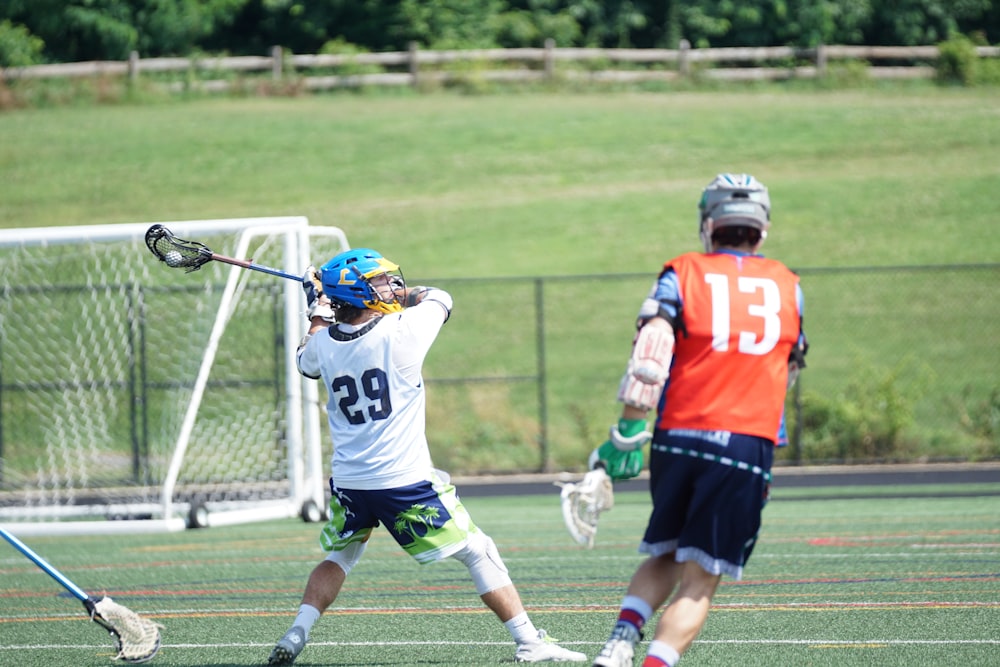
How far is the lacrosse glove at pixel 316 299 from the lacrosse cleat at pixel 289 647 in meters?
1.38

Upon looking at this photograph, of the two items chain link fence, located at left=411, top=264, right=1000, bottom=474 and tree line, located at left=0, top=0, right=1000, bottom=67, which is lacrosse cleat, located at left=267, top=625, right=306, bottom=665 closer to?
chain link fence, located at left=411, top=264, right=1000, bottom=474

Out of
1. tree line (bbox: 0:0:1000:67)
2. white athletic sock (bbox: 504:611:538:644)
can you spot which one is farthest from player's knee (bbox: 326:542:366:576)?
tree line (bbox: 0:0:1000:67)

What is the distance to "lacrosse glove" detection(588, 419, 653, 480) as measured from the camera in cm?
451

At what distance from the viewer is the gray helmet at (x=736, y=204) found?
4.67 meters

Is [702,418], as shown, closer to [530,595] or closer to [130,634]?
[130,634]

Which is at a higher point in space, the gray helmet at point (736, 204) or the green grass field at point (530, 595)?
the gray helmet at point (736, 204)

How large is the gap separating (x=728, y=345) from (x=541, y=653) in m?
1.81

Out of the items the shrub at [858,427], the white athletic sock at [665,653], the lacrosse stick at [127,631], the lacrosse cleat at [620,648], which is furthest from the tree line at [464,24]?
the white athletic sock at [665,653]

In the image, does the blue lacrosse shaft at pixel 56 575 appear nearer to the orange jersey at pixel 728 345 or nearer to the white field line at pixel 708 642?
the white field line at pixel 708 642

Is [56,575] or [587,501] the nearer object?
[587,501]

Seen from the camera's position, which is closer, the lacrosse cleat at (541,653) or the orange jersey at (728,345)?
the orange jersey at (728,345)

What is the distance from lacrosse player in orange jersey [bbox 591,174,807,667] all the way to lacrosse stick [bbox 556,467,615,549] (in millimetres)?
207

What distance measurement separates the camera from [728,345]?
4.55m

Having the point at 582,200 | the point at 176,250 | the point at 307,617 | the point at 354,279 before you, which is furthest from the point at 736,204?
the point at 582,200
